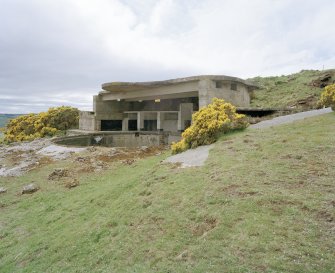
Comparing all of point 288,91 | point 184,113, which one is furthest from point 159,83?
point 288,91

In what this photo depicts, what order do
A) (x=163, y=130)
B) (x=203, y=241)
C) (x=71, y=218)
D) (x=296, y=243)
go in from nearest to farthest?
(x=296, y=243)
(x=203, y=241)
(x=71, y=218)
(x=163, y=130)

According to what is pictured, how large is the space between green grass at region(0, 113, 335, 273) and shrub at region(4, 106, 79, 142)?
100ft

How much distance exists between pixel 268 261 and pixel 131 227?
12.0 ft

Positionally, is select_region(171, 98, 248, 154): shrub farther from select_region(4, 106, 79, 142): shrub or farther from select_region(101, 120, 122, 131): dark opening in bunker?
select_region(4, 106, 79, 142): shrub

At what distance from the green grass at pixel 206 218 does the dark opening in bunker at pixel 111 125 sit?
2811 cm

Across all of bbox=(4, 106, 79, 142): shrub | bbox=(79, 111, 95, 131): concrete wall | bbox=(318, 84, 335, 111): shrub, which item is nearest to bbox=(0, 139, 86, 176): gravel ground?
bbox=(79, 111, 95, 131): concrete wall

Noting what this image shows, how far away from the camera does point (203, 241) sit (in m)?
5.61

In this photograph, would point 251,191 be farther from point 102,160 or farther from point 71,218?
point 102,160

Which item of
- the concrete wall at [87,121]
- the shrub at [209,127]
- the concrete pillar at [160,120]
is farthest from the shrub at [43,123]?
the shrub at [209,127]

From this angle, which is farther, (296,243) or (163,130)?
(163,130)

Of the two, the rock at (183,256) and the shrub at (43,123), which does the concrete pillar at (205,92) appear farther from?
the shrub at (43,123)

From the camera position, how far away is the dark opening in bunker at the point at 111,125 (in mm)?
40109

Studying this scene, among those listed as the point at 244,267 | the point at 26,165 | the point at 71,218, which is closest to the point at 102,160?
the point at 26,165

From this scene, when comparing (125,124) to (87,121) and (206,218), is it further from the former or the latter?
(206,218)
